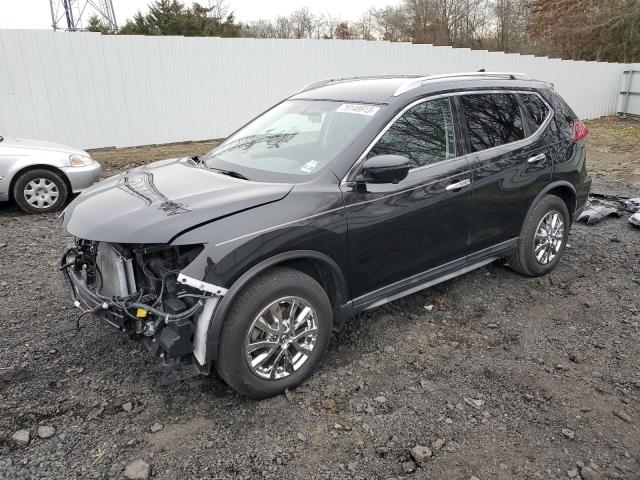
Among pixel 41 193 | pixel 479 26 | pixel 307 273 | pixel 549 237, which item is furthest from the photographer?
pixel 479 26

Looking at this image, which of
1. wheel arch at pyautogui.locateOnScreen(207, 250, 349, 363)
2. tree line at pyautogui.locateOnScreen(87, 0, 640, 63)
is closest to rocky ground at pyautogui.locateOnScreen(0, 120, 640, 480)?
wheel arch at pyautogui.locateOnScreen(207, 250, 349, 363)

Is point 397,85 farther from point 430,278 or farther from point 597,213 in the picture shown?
point 597,213

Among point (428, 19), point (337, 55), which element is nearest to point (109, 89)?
point (337, 55)

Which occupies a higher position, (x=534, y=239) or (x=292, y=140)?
(x=292, y=140)

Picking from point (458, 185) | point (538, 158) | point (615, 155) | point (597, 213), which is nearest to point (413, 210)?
point (458, 185)

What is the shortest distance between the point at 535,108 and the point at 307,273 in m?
2.77

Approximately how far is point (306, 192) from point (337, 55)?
11.5 m

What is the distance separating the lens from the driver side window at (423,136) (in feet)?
11.2

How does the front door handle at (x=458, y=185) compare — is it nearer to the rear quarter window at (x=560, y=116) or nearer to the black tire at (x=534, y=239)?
the black tire at (x=534, y=239)

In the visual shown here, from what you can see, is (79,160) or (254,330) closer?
(254,330)

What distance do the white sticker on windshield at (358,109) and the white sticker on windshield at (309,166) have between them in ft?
1.78

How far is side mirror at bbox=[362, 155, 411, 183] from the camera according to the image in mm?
3055

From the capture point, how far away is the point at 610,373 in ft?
10.8

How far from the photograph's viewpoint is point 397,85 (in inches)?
144
